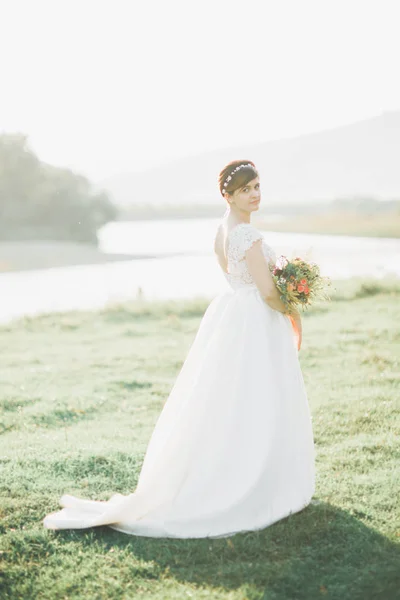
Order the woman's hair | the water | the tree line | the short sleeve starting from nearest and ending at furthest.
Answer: the short sleeve < the woman's hair < the water < the tree line

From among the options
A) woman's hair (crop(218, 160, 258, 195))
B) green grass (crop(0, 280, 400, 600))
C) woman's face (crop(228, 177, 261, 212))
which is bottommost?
green grass (crop(0, 280, 400, 600))

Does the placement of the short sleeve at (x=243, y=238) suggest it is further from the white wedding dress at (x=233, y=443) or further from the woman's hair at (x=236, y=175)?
the woman's hair at (x=236, y=175)

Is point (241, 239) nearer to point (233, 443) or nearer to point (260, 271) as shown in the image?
point (260, 271)

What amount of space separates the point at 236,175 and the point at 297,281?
83cm

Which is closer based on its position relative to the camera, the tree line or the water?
the water

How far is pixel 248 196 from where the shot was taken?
426cm

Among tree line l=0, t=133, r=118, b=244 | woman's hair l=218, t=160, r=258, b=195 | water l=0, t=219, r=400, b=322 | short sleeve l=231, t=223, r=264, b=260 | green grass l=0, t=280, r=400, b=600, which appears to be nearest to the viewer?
green grass l=0, t=280, r=400, b=600

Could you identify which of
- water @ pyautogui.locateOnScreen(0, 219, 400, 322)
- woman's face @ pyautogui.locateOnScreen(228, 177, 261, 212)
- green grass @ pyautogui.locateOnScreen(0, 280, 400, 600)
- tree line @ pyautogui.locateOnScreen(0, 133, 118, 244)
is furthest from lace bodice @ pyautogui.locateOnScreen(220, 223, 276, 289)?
tree line @ pyautogui.locateOnScreen(0, 133, 118, 244)

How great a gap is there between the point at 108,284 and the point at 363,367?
707 inches

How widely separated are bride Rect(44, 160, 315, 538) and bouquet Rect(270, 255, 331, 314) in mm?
76

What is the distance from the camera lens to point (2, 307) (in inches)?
788

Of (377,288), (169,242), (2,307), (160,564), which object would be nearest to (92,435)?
(160,564)

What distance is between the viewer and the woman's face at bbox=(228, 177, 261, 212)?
4254mm

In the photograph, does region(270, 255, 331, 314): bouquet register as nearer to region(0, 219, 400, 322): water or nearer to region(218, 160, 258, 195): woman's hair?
region(218, 160, 258, 195): woman's hair
